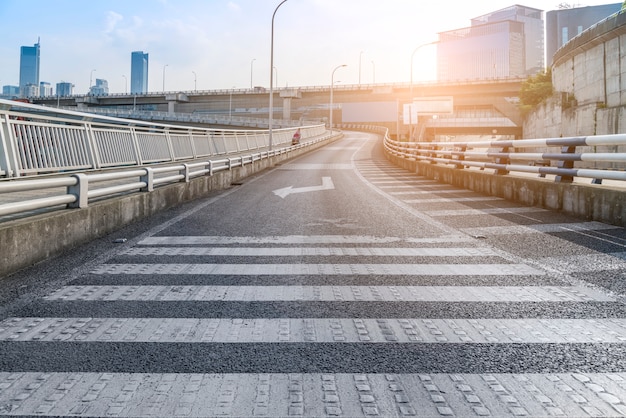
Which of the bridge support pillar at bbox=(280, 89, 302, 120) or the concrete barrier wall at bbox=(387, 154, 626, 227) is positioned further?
the bridge support pillar at bbox=(280, 89, 302, 120)

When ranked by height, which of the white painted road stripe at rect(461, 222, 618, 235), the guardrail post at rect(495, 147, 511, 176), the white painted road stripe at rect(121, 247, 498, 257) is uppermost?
the guardrail post at rect(495, 147, 511, 176)

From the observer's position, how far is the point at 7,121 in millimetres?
10734

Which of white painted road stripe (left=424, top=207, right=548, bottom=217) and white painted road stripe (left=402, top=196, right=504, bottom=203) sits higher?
white painted road stripe (left=402, top=196, right=504, bottom=203)

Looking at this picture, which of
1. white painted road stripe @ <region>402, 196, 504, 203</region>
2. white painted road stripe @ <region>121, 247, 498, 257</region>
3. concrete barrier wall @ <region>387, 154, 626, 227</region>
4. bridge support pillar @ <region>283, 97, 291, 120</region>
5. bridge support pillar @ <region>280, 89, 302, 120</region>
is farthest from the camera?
bridge support pillar @ <region>283, 97, 291, 120</region>

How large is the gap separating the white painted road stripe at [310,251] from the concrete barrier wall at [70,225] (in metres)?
0.90

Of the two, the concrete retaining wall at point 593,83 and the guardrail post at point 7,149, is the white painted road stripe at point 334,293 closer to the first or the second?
the guardrail post at point 7,149

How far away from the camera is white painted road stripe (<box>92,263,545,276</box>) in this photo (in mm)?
5625

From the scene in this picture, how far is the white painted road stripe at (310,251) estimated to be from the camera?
21.8ft

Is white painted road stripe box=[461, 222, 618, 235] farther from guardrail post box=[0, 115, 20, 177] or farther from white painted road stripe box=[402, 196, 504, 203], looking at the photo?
guardrail post box=[0, 115, 20, 177]

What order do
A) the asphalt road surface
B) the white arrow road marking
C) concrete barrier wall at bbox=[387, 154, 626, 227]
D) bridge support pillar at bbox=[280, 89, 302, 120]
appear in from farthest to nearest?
bridge support pillar at bbox=[280, 89, 302, 120]
the white arrow road marking
concrete barrier wall at bbox=[387, 154, 626, 227]
the asphalt road surface

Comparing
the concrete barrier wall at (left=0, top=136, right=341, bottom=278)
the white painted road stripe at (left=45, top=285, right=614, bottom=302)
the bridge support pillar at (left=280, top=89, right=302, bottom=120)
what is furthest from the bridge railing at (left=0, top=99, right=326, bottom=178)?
the bridge support pillar at (left=280, top=89, right=302, bottom=120)

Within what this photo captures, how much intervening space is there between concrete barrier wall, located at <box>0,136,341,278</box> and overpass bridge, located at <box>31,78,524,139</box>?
224 feet

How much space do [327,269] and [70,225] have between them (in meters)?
3.78

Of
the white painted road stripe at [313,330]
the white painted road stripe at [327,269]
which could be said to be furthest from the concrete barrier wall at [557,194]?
the white painted road stripe at [313,330]
